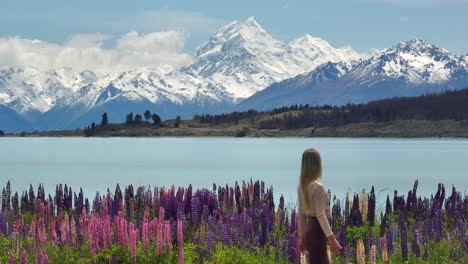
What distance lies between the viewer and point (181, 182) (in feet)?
261

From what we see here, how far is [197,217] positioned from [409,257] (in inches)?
A: 239

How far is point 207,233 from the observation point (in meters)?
18.1

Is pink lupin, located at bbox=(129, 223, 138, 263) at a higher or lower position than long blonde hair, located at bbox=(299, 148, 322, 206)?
lower

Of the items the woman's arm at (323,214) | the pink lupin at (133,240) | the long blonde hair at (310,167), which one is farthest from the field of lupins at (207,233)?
the long blonde hair at (310,167)

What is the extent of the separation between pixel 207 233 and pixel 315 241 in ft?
11.1

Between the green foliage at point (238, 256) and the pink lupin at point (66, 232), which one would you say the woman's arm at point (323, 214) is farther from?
the pink lupin at point (66, 232)

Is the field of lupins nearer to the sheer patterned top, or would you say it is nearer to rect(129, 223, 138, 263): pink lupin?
rect(129, 223, 138, 263): pink lupin

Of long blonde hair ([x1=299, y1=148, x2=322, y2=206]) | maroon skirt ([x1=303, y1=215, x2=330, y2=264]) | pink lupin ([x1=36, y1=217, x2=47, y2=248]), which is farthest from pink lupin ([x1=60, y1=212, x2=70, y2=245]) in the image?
long blonde hair ([x1=299, y1=148, x2=322, y2=206])

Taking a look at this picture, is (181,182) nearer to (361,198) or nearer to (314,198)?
(361,198)

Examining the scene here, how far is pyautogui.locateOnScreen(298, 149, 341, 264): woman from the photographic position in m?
14.8

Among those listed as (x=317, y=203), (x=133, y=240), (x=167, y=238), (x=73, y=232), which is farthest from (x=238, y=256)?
(x=73, y=232)

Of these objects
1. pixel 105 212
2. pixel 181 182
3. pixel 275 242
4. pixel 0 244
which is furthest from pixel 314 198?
pixel 181 182

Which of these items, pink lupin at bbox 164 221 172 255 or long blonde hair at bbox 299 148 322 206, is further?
pink lupin at bbox 164 221 172 255

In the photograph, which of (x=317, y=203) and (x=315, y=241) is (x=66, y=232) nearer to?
(x=315, y=241)
